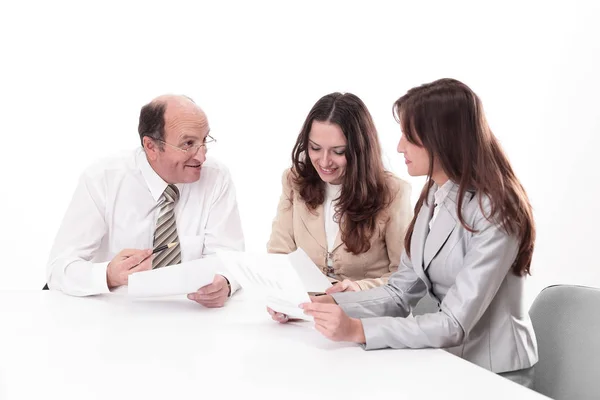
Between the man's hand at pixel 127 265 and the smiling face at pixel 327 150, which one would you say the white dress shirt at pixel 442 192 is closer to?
the smiling face at pixel 327 150

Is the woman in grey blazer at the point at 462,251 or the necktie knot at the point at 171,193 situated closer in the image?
the woman in grey blazer at the point at 462,251

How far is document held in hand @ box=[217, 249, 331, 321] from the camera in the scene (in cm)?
194

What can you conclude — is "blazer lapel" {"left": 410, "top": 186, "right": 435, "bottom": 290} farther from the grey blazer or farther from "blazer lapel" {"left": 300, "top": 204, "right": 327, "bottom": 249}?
"blazer lapel" {"left": 300, "top": 204, "right": 327, "bottom": 249}

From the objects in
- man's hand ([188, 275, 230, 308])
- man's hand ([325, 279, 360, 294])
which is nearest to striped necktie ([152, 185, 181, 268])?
man's hand ([188, 275, 230, 308])

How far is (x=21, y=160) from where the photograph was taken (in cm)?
506

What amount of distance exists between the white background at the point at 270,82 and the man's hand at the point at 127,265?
2.84 m

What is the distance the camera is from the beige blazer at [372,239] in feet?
9.79

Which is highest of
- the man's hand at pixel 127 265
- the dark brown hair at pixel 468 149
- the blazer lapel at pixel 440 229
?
the dark brown hair at pixel 468 149

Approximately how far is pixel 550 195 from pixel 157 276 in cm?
421

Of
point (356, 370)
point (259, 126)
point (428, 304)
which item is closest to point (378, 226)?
point (428, 304)

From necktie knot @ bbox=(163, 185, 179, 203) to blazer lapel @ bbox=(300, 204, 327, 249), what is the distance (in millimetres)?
542

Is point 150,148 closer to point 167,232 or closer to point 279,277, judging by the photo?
point 167,232

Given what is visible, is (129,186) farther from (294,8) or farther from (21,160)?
(294,8)

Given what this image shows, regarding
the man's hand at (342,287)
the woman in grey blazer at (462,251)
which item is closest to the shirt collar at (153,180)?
the man's hand at (342,287)
